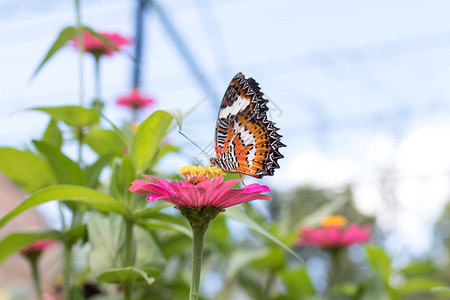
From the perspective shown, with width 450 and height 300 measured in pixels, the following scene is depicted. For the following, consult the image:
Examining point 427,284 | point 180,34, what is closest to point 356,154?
point 180,34

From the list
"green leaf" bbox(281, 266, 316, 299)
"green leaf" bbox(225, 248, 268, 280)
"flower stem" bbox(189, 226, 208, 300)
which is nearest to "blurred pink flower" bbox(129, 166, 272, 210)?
"flower stem" bbox(189, 226, 208, 300)

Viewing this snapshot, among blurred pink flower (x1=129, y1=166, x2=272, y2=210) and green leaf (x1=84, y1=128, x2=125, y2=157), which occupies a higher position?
green leaf (x1=84, y1=128, x2=125, y2=157)

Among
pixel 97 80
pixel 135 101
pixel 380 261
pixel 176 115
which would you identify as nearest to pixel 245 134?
pixel 176 115

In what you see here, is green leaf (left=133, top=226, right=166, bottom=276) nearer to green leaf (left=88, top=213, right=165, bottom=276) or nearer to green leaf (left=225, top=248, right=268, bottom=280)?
green leaf (left=88, top=213, right=165, bottom=276)

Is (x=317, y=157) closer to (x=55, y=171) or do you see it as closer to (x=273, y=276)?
(x=273, y=276)

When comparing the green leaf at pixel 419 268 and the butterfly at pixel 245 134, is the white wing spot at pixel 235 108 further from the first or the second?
the green leaf at pixel 419 268

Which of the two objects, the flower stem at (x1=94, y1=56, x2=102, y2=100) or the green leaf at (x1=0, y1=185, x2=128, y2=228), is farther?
the flower stem at (x1=94, y1=56, x2=102, y2=100)

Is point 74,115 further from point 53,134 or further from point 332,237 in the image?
point 332,237
